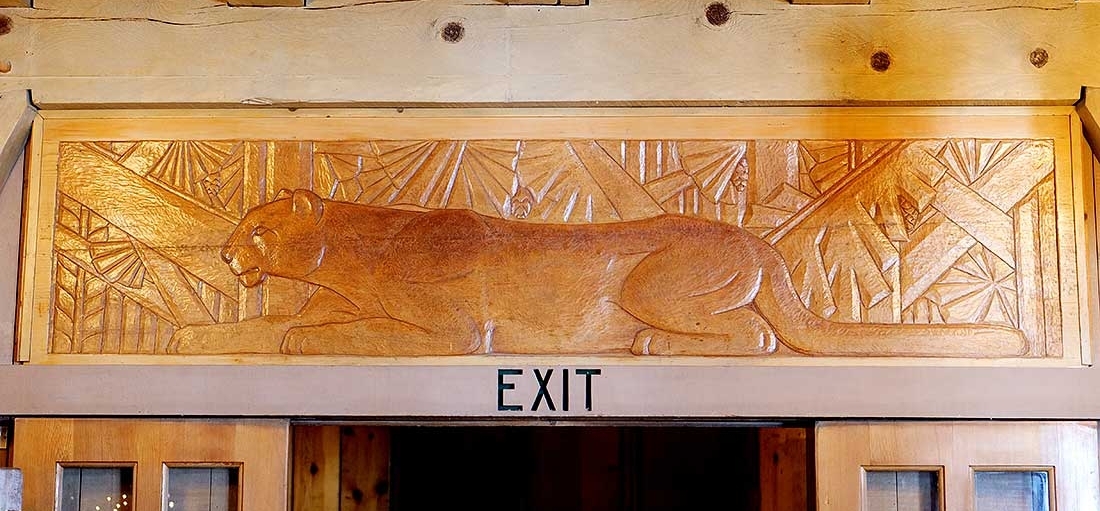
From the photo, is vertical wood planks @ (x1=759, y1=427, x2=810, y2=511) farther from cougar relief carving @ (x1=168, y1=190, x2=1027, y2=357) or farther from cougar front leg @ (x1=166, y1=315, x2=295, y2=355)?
cougar front leg @ (x1=166, y1=315, x2=295, y2=355)

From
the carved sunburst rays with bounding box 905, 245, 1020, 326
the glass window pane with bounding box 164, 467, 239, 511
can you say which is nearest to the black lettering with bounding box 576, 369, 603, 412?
the carved sunburst rays with bounding box 905, 245, 1020, 326

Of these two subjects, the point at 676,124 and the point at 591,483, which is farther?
the point at 591,483

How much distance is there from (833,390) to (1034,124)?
0.88 m

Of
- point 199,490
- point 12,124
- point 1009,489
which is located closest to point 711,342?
point 1009,489

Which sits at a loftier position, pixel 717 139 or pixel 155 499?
pixel 717 139

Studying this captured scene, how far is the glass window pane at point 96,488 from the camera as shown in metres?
2.79

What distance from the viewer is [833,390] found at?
273 centimetres

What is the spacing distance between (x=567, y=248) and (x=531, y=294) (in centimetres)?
15

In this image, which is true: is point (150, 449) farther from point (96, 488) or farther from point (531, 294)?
point (531, 294)

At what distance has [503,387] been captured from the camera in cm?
276

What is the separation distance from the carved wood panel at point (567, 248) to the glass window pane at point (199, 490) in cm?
31

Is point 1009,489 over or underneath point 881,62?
underneath

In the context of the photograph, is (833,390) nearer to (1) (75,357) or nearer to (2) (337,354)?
(2) (337,354)

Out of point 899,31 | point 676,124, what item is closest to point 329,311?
point 676,124
